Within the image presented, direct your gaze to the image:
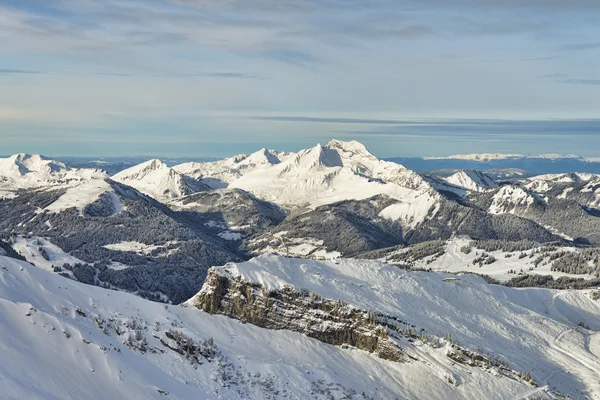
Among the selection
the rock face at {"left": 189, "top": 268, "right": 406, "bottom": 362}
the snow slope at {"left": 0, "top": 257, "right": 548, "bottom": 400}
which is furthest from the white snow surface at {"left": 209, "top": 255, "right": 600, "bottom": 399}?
the snow slope at {"left": 0, "top": 257, "right": 548, "bottom": 400}

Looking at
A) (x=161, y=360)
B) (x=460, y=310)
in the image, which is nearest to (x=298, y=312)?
(x=161, y=360)

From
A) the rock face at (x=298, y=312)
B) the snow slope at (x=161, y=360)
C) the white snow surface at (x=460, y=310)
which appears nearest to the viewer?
the snow slope at (x=161, y=360)

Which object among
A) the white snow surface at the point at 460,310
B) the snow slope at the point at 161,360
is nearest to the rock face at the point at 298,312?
the snow slope at the point at 161,360

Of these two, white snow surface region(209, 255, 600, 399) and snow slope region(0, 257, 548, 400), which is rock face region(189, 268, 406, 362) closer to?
snow slope region(0, 257, 548, 400)

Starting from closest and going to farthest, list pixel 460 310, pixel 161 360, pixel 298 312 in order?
pixel 161 360
pixel 298 312
pixel 460 310

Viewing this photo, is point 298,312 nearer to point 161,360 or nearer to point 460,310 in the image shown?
point 161,360

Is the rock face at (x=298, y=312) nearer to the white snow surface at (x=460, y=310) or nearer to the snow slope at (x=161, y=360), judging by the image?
the snow slope at (x=161, y=360)

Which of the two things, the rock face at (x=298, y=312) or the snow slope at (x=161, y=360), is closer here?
the snow slope at (x=161, y=360)
